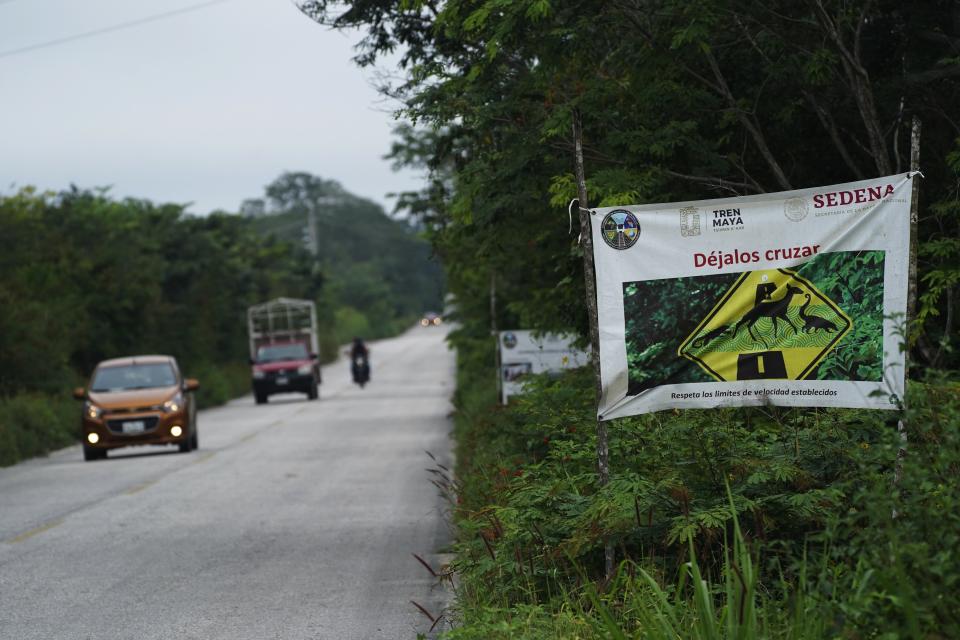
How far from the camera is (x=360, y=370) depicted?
5138 cm

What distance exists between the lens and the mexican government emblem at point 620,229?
23.6 feet

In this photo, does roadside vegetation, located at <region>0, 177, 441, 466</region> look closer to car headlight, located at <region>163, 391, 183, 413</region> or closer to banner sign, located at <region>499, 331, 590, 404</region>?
car headlight, located at <region>163, 391, 183, 413</region>

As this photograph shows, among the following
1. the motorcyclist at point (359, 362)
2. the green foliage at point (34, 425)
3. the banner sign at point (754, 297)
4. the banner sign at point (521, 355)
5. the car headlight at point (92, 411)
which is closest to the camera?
the banner sign at point (754, 297)

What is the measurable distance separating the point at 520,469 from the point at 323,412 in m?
26.6

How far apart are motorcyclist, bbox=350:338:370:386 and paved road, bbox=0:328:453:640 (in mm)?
26174

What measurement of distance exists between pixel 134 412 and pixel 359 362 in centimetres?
2929

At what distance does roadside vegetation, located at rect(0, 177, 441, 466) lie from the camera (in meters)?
29.9

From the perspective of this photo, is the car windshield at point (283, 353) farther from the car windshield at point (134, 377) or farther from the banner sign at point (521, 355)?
the banner sign at point (521, 355)

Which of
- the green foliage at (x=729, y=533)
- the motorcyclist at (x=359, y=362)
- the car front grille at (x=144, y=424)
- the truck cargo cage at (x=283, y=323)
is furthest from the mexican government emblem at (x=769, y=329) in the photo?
the truck cargo cage at (x=283, y=323)

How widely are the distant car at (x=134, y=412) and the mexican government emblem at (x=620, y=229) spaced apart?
16.5m

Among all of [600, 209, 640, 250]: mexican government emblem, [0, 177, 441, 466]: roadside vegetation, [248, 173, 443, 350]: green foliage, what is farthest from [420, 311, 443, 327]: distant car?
[600, 209, 640, 250]: mexican government emblem

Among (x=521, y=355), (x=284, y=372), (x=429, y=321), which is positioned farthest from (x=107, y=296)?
(x=429, y=321)

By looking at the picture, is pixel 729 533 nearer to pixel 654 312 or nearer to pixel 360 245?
pixel 654 312

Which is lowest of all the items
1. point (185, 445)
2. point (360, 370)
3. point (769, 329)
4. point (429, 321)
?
point (185, 445)
